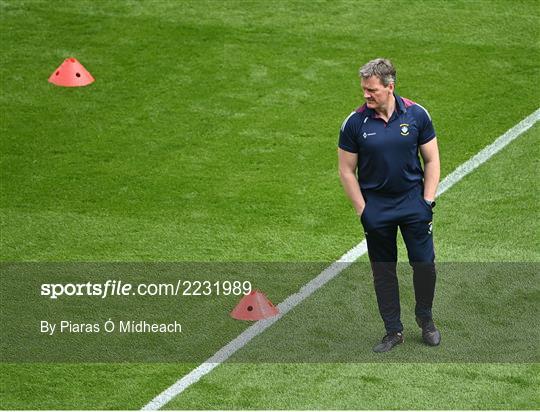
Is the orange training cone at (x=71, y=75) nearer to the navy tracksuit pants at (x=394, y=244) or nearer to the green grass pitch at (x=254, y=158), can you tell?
the green grass pitch at (x=254, y=158)

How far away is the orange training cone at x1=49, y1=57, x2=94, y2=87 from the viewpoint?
585 inches

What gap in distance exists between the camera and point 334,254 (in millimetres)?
11359

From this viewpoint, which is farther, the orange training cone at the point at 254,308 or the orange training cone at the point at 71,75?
the orange training cone at the point at 71,75

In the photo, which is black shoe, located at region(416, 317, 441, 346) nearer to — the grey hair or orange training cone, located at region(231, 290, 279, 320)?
orange training cone, located at region(231, 290, 279, 320)

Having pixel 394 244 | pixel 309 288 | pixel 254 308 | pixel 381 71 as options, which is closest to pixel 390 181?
pixel 394 244

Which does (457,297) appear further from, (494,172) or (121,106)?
(121,106)

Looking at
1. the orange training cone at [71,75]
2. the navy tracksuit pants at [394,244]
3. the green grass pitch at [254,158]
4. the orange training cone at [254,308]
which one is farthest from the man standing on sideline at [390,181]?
the orange training cone at [71,75]

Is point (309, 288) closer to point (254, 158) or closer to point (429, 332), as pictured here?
point (429, 332)

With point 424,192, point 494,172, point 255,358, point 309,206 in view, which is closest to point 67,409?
point 255,358

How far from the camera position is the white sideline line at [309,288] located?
30.9 ft

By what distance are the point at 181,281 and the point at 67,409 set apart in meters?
2.04

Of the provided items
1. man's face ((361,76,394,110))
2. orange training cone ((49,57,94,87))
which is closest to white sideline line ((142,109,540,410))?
man's face ((361,76,394,110))

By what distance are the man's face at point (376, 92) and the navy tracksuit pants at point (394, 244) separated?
69 centimetres

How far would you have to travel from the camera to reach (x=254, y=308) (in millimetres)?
10344
